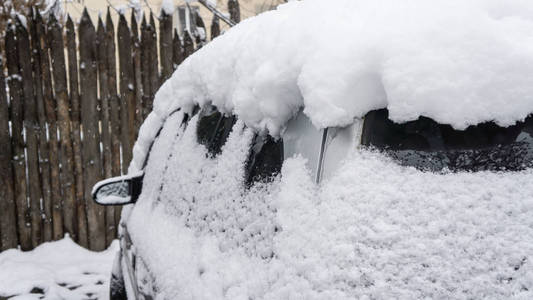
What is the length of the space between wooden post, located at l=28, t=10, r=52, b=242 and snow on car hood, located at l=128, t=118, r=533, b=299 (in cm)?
372

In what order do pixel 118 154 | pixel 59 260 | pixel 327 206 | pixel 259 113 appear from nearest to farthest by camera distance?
pixel 327 206
pixel 259 113
pixel 59 260
pixel 118 154

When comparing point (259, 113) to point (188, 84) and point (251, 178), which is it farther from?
point (188, 84)

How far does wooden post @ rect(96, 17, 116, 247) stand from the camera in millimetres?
4305

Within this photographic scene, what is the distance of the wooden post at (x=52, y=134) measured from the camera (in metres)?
4.15

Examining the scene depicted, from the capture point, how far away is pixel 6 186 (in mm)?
4176

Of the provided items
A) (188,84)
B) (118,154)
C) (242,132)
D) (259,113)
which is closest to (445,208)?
(259,113)

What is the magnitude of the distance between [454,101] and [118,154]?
413cm

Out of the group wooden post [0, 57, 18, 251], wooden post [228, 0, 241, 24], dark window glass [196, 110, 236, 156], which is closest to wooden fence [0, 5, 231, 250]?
wooden post [0, 57, 18, 251]

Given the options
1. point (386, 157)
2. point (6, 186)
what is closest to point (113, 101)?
point (6, 186)

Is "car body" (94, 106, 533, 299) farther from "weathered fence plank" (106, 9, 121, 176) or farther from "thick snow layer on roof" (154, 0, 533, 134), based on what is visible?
"weathered fence plank" (106, 9, 121, 176)

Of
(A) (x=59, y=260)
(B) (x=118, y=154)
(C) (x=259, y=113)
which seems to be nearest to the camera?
(C) (x=259, y=113)

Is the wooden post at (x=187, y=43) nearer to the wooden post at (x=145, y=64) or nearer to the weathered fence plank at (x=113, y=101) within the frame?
the wooden post at (x=145, y=64)

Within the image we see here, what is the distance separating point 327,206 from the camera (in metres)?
0.80

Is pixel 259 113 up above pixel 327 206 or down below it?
above
